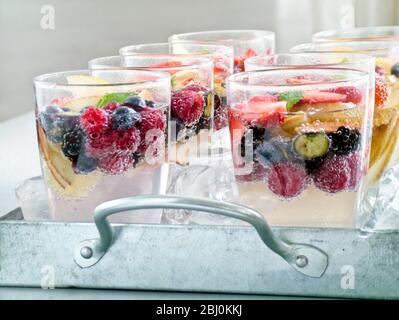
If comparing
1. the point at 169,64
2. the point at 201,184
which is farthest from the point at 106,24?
the point at 201,184

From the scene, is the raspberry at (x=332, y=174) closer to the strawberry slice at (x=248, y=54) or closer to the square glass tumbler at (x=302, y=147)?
the square glass tumbler at (x=302, y=147)

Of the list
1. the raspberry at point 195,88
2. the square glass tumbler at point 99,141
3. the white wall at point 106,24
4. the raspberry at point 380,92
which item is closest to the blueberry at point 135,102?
the square glass tumbler at point 99,141

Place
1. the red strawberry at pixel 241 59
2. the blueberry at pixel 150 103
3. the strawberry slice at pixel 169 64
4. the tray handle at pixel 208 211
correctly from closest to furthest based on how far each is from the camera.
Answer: the tray handle at pixel 208 211 → the blueberry at pixel 150 103 → the strawberry slice at pixel 169 64 → the red strawberry at pixel 241 59

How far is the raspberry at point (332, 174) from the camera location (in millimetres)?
571

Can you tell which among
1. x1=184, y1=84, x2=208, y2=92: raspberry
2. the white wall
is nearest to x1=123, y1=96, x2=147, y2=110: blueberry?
x1=184, y1=84, x2=208, y2=92: raspberry

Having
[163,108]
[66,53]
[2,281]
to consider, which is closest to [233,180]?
[163,108]

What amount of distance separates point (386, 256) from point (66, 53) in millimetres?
1650

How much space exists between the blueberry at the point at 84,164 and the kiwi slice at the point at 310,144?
0.51 feet

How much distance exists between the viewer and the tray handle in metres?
0.49

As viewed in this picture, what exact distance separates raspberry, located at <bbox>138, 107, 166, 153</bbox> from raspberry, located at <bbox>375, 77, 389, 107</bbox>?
20 centimetres

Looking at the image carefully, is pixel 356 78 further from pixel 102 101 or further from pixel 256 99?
pixel 102 101

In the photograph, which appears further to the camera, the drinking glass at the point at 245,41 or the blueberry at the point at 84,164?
the drinking glass at the point at 245,41

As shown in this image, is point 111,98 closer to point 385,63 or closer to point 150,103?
point 150,103

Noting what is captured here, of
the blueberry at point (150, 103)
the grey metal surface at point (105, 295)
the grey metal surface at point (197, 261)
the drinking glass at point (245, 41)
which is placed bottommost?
the grey metal surface at point (105, 295)
